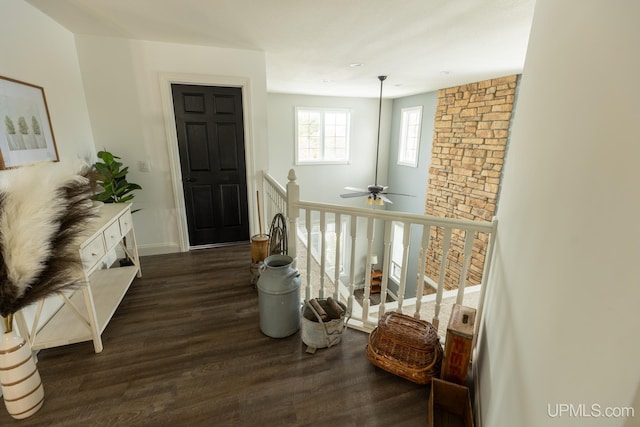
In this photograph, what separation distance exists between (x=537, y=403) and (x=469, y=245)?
3.46 feet

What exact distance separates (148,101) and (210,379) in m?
2.90

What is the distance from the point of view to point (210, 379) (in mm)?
1780

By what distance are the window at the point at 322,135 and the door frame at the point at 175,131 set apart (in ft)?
9.80

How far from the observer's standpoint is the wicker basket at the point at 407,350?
68.4 inches

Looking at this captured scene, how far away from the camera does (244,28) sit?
8.43ft

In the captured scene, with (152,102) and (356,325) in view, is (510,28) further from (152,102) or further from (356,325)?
(152,102)

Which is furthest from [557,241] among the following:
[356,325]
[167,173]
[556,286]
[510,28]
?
[167,173]

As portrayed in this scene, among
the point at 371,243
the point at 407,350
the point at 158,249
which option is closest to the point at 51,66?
the point at 158,249

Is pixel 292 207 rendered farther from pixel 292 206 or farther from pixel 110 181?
pixel 110 181

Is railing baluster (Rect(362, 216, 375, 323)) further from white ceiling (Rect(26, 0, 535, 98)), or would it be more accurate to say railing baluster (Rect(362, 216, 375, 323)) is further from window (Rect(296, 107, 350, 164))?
window (Rect(296, 107, 350, 164))

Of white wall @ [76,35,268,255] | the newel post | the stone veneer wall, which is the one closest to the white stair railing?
the newel post

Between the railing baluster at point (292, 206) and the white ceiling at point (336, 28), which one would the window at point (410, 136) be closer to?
the white ceiling at point (336, 28)

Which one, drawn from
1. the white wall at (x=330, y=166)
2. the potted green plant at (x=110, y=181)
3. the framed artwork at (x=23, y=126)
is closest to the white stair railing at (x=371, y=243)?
the potted green plant at (x=110, y=181)

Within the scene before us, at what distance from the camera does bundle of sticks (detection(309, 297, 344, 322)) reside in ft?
6.50
